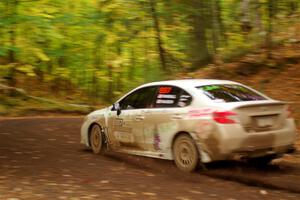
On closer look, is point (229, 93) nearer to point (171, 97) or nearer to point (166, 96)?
point (171, 97)

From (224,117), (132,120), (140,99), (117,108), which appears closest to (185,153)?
(224,117)

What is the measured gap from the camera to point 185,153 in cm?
823

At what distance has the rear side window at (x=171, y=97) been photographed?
8500 mm

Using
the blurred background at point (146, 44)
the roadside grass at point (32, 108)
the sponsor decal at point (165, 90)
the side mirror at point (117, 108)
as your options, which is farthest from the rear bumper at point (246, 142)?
the roadside grass at point (32, 108)

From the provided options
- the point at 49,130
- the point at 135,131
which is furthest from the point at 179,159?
the point at 49,130

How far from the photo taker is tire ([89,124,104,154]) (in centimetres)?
1042

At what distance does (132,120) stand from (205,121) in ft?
6.72

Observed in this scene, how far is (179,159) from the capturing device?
27.4 ft

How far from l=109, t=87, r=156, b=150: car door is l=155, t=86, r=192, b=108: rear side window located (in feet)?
0.73

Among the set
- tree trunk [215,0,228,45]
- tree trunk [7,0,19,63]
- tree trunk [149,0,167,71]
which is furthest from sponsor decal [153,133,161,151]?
tree trunk [7,0,19,63]

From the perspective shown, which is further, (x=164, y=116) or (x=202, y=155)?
(x=164, y=116)

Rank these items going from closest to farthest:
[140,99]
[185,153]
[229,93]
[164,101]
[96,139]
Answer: [185,153], [229,93], [164,101], [140,99], [96,139]

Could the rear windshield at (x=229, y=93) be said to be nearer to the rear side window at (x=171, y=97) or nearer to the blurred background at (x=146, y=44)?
the rear side window at (x=171, y=97)

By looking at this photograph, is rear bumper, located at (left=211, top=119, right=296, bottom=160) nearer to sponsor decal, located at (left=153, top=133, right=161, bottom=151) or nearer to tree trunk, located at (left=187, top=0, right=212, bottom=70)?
sponsor decal, located at (left=153, top=133, right=161, bottom=151)
